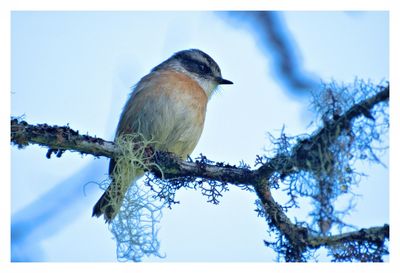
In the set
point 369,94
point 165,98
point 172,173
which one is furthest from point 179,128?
point 369,94

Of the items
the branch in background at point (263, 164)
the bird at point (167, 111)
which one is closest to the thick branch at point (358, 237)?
the branch in background at point (263, 164)

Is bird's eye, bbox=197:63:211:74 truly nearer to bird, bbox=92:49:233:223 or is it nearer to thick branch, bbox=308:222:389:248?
bird, bbox=92:49:233:223

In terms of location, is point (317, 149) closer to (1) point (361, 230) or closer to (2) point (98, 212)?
(1) point (361, 230)

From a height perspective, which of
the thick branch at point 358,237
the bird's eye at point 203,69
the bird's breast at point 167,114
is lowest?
the thick branch at point 358,237

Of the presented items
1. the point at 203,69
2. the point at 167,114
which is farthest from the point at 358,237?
the point at 203,69

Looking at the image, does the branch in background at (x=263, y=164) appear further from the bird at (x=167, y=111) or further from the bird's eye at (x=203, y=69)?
the bird's eye at (x=203, y=69)

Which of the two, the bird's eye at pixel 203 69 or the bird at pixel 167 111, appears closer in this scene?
the bird at pixel 167 111

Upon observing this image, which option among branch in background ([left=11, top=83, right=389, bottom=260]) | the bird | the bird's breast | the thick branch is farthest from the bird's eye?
the thick branch

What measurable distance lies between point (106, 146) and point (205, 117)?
1.07 m

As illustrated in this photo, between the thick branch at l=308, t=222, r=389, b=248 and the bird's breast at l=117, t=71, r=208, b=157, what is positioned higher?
the bird's breast at l=117, t=71, r=208, b=157

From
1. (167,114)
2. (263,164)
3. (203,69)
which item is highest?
(203,69)

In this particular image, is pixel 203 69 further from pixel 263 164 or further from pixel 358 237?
pixel 358 237

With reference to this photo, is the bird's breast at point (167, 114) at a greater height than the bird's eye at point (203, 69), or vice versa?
the bird's eye at point (203, 69)

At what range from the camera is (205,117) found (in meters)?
4.17
